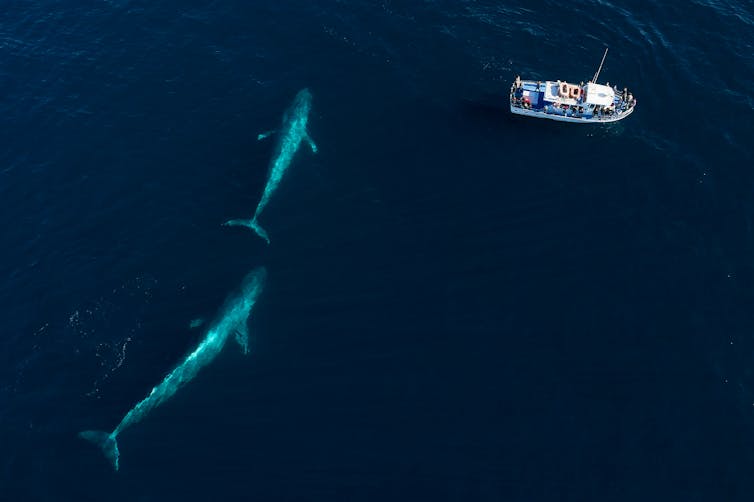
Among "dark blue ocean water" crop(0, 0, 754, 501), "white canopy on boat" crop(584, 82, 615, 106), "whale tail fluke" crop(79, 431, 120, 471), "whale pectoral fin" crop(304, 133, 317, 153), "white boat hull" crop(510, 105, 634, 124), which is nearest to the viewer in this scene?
"whale tail fluke" crop(79, 431, 120, 471)

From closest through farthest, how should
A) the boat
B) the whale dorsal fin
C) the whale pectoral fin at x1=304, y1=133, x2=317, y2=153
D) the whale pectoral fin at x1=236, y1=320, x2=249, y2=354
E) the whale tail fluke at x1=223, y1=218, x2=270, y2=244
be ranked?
the whale pectoral fin at x1=236, y1=320, x2=249, y2=354
the whale tail fluke at x1=223, y1=218, x2=270, y2=244
the whale pectoral fin at x1=304, y1=133, x2=317, y2=153
the whale dorsal fin
the boat

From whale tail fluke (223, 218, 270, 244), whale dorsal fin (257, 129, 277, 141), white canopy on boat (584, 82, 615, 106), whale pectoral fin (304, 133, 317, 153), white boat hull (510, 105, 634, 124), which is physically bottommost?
whale tail fluke (223, 218, 270, 244)

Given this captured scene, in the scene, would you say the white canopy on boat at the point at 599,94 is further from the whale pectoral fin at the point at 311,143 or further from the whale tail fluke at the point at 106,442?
the whale tail fluke at the point at 106,442

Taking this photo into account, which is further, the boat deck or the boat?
the boat deck

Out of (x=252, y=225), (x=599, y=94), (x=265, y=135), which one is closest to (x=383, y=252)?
(x=252, y=225)

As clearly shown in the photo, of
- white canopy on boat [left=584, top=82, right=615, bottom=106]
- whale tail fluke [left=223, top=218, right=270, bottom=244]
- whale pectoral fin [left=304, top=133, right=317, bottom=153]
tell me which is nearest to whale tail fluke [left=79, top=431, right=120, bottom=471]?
whale tail fluke [left=223, top=218, right=270, bottom=244]

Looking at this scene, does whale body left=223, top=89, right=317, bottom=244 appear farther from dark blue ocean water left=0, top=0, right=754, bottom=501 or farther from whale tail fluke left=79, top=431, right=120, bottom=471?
whale tail fluke left=79, top=431, right=120, bottom=471

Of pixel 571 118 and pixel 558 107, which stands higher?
pixel 558 107

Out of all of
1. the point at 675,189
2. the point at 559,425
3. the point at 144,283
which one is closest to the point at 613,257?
the point at 675,189

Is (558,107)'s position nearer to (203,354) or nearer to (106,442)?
(203,354)
